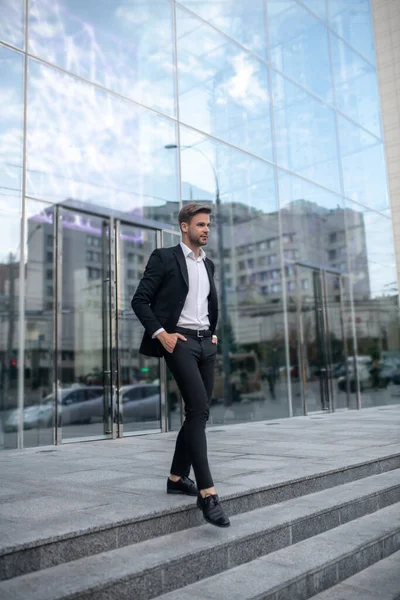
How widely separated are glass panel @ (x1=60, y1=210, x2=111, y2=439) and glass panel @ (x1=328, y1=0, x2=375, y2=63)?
33.1ft

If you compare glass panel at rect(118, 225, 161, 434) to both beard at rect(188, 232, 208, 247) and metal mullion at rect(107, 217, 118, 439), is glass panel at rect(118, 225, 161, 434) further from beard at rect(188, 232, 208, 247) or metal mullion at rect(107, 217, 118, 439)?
beard at rect(188, 232, 208, 247)

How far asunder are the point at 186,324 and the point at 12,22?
6.50 m

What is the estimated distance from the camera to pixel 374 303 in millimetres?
15508

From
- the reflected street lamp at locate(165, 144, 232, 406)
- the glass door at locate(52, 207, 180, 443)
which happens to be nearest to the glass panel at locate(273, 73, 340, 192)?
the reflected street lamp at locate(165, 144, 232, 406)

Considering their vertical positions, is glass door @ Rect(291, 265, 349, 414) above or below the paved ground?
above

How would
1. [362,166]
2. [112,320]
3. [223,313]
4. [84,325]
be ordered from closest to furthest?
1. [112,320]
2. [223,313]
3. [362,166]
4. [84,325]

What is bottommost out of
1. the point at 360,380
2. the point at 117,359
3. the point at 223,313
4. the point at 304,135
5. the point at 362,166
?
the point at 360,380

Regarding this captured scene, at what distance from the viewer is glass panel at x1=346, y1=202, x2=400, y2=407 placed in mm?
14898

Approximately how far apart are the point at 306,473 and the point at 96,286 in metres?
53.0

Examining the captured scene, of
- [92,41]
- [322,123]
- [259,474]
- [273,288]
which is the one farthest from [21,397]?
[322,123]

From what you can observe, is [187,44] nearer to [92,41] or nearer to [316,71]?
[92,41]

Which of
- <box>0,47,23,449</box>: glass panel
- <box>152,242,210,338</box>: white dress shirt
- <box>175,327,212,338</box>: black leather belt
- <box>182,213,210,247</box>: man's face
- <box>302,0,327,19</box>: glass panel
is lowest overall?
<box>175,327,212,338</box>: black leather belt

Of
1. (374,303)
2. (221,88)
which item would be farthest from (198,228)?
(374,303)

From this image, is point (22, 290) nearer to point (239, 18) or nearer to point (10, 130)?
point (10, 130)
